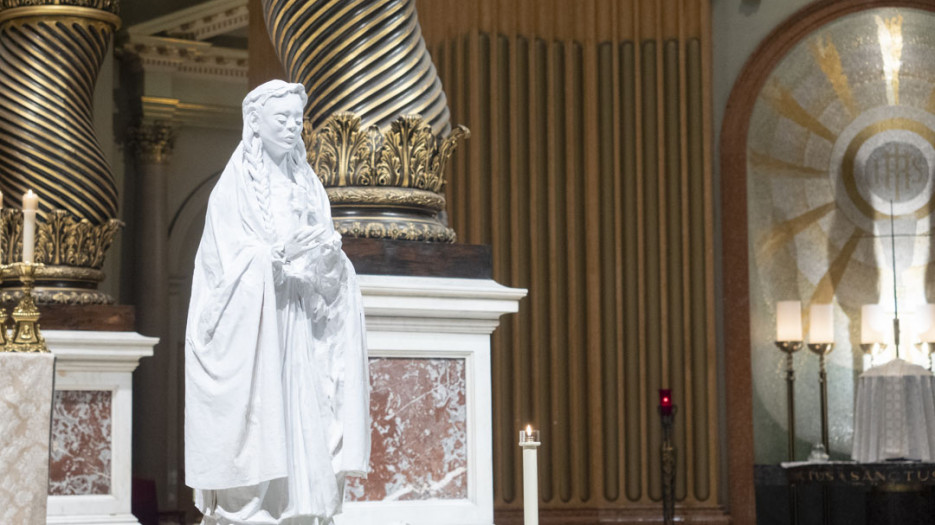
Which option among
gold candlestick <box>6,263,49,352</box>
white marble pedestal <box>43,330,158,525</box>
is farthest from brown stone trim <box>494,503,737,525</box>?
gold candlestick <box>6,263,49,352</box>

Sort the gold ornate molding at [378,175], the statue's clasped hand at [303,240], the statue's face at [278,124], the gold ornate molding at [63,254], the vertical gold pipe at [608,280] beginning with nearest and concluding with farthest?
the statue's clasped hand at [303,240]
the statue's face at [278,124]
the gold ornate molding at [378,175]
the gold ornate molding at [63,254]
the vertical gold pipe at [608,280]

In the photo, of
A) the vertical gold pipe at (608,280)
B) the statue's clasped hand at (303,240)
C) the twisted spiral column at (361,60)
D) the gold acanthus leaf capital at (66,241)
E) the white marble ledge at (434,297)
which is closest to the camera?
the statue's clasped hand at (303,240)

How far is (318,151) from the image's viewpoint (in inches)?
208

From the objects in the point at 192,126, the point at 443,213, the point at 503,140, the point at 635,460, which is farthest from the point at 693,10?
the point at 192,126

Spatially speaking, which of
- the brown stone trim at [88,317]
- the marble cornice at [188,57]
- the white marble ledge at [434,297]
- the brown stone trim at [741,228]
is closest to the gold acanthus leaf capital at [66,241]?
the brown stone trim at [88,317]

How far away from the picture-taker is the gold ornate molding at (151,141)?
46.4 ft

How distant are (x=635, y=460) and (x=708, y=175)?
1948 millimetres

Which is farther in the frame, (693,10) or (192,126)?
(192,126)

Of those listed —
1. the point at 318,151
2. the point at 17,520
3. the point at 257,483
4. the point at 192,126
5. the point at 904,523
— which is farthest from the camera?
the point at 192,126

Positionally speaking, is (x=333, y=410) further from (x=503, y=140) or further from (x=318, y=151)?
(x=503, y=140)

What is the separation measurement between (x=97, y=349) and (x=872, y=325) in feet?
17.2

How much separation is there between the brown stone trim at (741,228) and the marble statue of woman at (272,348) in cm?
607

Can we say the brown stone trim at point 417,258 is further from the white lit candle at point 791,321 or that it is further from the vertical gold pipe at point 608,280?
the white lit candle at point 791,321

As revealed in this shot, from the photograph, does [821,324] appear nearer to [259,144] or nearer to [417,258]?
[417,258]
